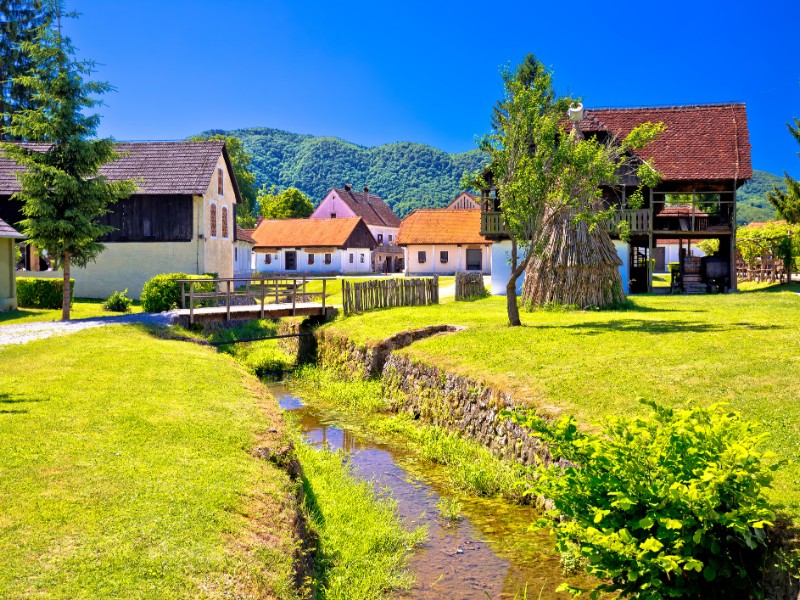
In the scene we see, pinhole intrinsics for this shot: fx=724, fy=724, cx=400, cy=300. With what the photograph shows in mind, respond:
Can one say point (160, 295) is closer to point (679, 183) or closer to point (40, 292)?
point (40, 292)

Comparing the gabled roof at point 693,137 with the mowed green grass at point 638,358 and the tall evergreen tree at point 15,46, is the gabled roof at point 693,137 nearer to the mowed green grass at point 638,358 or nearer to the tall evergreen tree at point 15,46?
the mowed green grass at point 638,358

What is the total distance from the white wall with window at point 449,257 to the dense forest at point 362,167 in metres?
70.6

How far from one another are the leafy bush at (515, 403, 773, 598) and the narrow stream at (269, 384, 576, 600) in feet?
5.07

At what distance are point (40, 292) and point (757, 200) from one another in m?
185

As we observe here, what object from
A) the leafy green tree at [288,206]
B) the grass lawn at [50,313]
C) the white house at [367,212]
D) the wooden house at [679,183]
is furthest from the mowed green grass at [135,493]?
the leafy green tree at [288,206]

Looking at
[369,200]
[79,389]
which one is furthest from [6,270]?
[369,200]

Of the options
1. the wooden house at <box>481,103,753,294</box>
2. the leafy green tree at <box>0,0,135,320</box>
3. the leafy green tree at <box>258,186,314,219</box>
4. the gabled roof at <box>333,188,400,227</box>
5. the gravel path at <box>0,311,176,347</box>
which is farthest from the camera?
the leafy green tree at <box>258,186,314,219</box>

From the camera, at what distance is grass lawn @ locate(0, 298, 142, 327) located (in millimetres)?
23141

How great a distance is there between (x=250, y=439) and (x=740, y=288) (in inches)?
1207

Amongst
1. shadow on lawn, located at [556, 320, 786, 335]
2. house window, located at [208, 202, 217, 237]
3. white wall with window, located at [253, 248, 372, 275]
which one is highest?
house window, located at [208, 202, 217, 237]

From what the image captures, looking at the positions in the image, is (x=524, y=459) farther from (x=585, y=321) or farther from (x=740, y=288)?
(x=740, y=288)

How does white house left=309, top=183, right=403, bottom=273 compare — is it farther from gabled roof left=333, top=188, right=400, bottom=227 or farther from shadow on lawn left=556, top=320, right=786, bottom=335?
shadow on lawn left=556, top=320, right=786, bottom=335

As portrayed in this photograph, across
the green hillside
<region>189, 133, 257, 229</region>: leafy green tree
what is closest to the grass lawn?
<region>189, 133, 257, 229</region>: leafy green tree

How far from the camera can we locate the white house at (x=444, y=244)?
54.9 m
